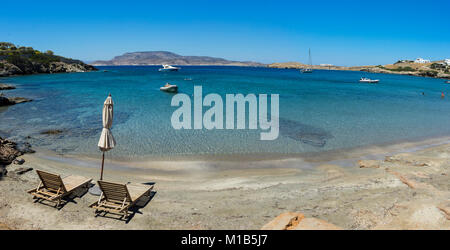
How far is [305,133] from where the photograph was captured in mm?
20344

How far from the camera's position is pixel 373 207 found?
8.65 meters

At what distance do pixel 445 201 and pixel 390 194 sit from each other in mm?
1614

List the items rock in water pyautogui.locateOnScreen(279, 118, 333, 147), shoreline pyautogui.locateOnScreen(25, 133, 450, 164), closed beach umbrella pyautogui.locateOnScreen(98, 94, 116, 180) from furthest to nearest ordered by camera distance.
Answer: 1. rock in water pyautogui.locateOnScreen(279, 118, 333, 147)
2. shoreline pyautogui.locateOnScreen(25, 133, 450, 164)
3. closed beach umbrella pyautogui.locateOnScreen(98, 94, 116, 180)

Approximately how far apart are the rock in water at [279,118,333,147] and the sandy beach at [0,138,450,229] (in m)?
3.27

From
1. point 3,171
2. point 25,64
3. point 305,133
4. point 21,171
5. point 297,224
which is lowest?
point 297,224

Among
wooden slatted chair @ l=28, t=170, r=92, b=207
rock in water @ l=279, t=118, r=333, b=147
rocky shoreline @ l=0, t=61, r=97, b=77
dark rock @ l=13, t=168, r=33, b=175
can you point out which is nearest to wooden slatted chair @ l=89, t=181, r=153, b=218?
wooden slatted chair @ l=28, t=170, r=92, b=207

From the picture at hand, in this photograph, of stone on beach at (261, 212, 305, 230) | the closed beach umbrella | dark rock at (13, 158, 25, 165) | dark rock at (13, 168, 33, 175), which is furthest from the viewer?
dark rock at (13, 158, 25, 165)

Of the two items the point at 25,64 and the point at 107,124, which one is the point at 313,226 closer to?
the point at 107,124

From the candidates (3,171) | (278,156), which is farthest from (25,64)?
(278,156)

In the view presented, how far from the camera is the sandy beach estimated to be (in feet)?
25.5

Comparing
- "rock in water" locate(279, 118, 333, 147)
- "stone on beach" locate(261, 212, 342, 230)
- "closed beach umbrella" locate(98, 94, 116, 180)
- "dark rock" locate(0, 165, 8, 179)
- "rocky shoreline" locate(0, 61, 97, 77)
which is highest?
"rocky shoreline" locate(0, 61, 97, 77)

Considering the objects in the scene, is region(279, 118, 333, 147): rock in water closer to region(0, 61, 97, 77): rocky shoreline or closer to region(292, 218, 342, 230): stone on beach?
region(292, 218, 342, 230): stone on beach

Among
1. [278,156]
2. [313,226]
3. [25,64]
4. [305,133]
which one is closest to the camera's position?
[313,226]

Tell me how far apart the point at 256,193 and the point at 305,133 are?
458 inches
